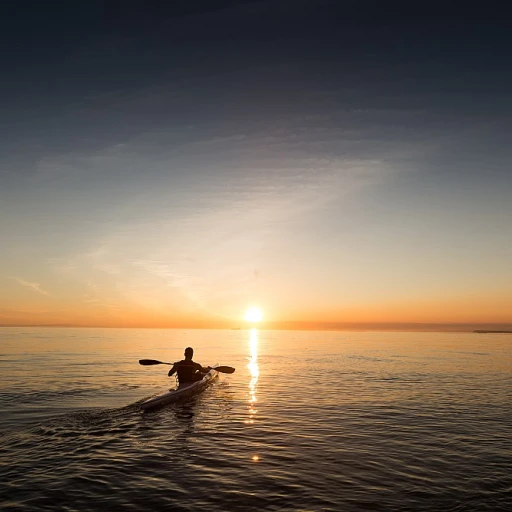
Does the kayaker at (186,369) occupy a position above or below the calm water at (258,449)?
above

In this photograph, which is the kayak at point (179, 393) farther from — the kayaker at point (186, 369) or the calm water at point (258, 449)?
the calm water at point (258, 449)

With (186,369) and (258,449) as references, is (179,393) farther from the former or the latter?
(258,449)

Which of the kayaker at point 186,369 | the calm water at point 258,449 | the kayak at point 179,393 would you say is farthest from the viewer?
the kayaker at point 186,369

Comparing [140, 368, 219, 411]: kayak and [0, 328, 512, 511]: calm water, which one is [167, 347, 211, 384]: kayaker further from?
[0, 328, 512, 511]: calm water

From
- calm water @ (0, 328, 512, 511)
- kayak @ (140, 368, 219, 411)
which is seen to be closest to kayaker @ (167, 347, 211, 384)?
kayak @ (140, 368, 219, 411)

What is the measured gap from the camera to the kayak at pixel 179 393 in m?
22.3

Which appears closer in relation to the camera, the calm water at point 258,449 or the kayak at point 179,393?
the calm water at point 258,449

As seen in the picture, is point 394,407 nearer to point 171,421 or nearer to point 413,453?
point 413,453

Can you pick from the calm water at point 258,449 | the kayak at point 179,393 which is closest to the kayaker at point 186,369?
the kayak at point 179,393

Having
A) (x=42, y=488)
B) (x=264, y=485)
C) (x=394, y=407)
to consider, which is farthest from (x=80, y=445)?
(x=394, y=407)

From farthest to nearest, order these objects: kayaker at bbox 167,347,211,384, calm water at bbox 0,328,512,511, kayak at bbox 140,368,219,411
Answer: kayaker at bbox 167,347,211,384, kayak at bbox 140,368,219,411, calm water at bbox 0,328,512,511

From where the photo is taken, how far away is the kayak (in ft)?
73.1

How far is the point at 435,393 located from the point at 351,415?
11.0m

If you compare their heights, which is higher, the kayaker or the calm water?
the kayaker
